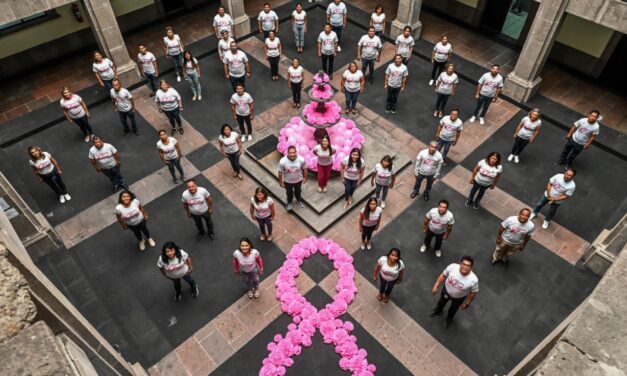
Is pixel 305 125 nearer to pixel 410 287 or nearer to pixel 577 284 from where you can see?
pixel 410 287

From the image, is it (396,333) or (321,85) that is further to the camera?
(321,85)

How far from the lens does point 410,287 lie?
876 cm

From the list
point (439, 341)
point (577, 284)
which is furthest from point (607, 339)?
point (577, 284)

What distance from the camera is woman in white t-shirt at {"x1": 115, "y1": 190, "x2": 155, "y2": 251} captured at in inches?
323

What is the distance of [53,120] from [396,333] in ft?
35.6

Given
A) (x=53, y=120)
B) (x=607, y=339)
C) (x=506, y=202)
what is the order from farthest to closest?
(x=53, y=120)
(x=506, y=202)
(x=607, y=339)

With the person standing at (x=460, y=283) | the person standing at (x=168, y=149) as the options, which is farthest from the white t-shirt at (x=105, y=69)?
the person standing at (x=460, y=283)

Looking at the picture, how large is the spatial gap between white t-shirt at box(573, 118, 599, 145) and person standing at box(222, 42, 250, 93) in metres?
8.41

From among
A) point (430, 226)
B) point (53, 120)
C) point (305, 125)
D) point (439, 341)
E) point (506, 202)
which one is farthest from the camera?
point (53, 120)

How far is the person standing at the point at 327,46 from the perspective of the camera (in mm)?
12500

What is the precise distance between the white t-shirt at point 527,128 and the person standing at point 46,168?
1063 centimetres

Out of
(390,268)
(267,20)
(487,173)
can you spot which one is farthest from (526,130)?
(267,20)

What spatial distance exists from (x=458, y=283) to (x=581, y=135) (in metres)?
5.60

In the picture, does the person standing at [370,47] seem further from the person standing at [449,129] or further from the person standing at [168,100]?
the person standing at [168,100]
